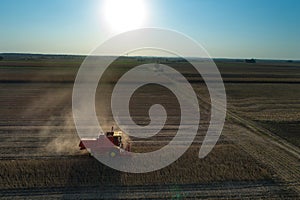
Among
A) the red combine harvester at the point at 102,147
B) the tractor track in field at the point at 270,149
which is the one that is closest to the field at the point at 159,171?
the tractor track in field at the point at 270,149

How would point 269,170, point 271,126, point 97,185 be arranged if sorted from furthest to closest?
point 271,126, point 269,170, point 97,185

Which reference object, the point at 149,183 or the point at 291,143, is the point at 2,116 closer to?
the point at 149,183

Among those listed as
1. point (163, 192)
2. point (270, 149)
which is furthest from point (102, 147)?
point (270, 149)

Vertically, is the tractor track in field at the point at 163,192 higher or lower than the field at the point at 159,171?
lower

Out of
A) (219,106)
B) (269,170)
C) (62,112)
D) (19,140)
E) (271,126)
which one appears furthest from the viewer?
(219,106)

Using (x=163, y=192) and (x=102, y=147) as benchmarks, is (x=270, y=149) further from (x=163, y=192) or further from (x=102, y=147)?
(x=102, y=147)

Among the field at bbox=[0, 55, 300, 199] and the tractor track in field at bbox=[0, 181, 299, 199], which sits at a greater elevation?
the field at bbox=[0, 55, 300, 199]

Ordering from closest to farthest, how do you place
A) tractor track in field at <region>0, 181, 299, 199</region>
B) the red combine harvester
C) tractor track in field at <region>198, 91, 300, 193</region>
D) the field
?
tractor track in field at <region>0, 181, 299, 199</region>, the field, tractor track in field at <region>198, 91, 300, 193</region>, the red combine harvester

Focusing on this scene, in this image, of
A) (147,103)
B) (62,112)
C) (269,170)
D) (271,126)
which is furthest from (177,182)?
(147,103)

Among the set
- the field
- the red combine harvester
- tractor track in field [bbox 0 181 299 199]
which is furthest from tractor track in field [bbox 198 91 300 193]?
the red combine harvester

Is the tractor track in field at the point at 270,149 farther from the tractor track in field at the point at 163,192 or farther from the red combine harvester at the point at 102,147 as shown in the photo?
the red combine harvester at the point at 102,147

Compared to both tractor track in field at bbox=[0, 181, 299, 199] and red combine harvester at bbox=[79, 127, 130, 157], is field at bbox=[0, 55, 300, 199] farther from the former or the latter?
red combine harvester at bbox=[79, 127, 130, 157]
